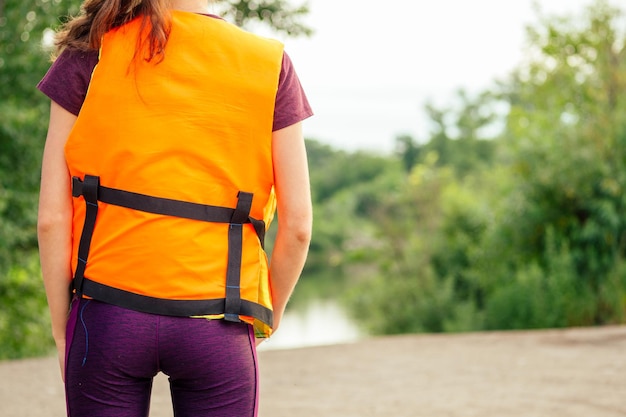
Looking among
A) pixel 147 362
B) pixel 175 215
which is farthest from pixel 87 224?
pixel 147 362

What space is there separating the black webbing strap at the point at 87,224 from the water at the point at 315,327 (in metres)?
16.1

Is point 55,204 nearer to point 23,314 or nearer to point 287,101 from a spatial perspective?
point 287,101

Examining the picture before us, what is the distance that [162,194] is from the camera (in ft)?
5.28

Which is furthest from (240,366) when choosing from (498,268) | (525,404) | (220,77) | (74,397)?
(498,268)

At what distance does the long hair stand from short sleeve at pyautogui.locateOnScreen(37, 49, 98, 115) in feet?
0.08

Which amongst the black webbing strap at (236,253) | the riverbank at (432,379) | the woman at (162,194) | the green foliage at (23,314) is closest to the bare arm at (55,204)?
the woman at (162,194)

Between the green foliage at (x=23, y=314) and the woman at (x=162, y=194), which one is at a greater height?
the woman at (x=162, y=194)

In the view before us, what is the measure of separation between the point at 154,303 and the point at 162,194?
0.69ft

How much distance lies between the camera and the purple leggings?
62.6 inches

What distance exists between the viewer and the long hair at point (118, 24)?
5.32 feet

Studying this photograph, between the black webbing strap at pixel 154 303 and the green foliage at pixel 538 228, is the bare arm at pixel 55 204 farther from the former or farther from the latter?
the green foliage at pixel 538 228

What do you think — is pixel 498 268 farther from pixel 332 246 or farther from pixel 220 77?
pixel 332 246

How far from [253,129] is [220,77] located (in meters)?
0.12

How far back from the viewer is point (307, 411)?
17.8 ft
